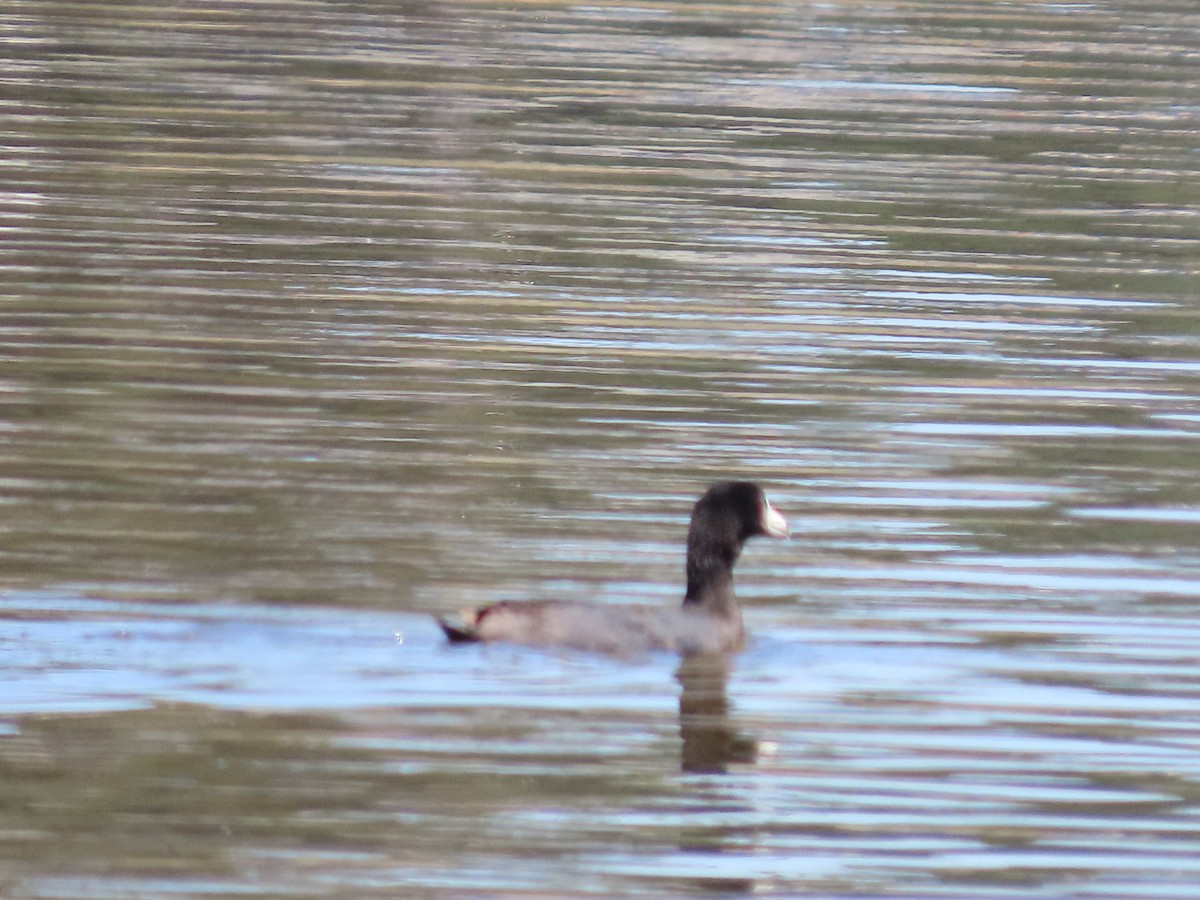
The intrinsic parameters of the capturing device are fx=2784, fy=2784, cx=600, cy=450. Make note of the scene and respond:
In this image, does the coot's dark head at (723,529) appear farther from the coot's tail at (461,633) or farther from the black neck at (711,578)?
the coot's tail at (461,633)

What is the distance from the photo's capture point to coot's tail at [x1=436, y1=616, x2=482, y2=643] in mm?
10852

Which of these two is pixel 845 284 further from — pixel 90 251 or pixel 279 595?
pixel 279 595

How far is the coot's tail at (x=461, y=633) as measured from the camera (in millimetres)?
10852

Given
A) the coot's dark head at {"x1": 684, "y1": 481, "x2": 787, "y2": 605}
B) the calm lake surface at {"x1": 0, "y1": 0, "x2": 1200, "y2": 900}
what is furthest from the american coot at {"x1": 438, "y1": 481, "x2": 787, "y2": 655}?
the calm lake surface at {"x1": 0, "y1": 0, "x2": 1200, "y2": 900}

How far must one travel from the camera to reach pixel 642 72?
95.1ft

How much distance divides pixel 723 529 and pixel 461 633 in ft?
5.13

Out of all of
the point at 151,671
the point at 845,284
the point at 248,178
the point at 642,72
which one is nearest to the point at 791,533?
the point at 151,671

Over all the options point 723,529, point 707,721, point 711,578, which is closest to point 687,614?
point 711,578

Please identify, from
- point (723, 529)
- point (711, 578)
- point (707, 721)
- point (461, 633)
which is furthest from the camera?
point (723, 529)

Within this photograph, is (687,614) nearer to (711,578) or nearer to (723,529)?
(711,578)

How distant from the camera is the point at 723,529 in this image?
1194 cm

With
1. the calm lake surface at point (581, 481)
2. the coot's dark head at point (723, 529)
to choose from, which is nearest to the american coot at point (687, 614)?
the coot's dark head at point (723, 529)

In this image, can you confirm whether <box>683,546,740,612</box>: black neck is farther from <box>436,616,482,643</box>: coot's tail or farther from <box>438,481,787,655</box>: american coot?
<box>436,616,482,643</box>: coot's tail

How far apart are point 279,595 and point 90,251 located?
757 cm
